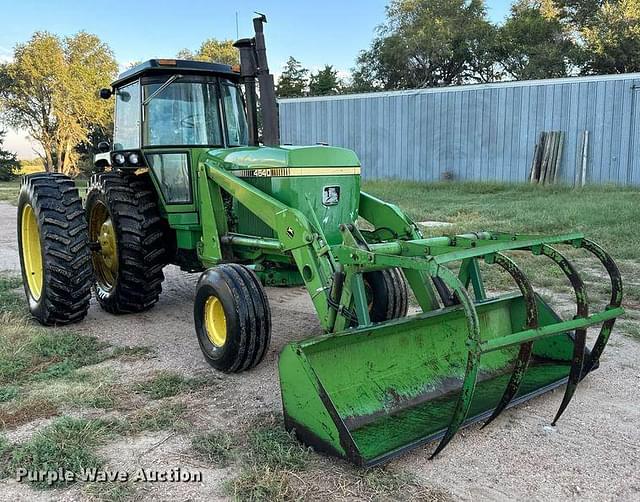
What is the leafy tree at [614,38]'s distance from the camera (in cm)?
2338

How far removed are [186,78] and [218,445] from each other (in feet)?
11.4

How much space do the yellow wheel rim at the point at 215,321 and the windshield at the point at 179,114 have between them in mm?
1728

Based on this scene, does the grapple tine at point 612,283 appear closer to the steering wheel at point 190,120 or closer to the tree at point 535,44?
the steering wheel at point 190,120

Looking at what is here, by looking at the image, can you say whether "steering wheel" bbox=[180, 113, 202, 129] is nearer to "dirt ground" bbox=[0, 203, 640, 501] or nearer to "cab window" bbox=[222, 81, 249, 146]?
"cab window" bbox=[222, 81, 249, 146]

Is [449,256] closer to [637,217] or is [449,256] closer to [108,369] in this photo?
[108,369]

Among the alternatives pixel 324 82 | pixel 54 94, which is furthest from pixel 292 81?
pixel 54 94

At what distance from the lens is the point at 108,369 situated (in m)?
4.32

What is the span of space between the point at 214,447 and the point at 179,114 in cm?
329

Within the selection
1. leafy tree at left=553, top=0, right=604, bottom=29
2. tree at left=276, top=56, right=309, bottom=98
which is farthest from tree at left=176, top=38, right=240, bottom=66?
leafy tree at left=553, top=0, right=604, bottom=29

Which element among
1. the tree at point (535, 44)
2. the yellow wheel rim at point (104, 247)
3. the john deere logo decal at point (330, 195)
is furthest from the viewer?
the tree at point (535, 44)

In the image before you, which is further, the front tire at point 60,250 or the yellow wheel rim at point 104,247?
the yellow wheel rim at point 104,247

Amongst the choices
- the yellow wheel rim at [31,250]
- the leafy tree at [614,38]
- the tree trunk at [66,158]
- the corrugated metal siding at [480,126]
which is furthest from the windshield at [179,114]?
the tree trunk at [66,158]

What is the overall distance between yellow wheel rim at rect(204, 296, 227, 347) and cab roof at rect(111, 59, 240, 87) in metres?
2.24

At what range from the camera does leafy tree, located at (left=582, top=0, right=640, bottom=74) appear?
23.4 m
